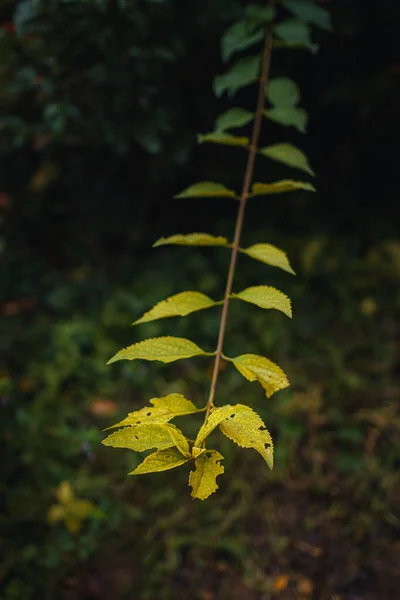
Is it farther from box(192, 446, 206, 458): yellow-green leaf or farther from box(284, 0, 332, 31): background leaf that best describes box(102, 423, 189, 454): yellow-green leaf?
box(284, 0, 332, 31): background leaf

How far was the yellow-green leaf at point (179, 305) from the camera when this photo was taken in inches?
37.6

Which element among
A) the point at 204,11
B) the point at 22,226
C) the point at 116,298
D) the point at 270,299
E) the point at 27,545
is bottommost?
the point at 27,545

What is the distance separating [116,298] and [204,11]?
132cm

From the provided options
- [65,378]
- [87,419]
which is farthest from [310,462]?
[65,378]

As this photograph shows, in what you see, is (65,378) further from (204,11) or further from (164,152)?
(204,11)

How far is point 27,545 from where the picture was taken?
5.46 feet

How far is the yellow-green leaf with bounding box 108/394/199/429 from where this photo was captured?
2.39 ft

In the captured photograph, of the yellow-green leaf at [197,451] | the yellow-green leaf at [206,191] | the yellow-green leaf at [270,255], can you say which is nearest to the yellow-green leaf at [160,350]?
the yellow-green leaf at [197,451]

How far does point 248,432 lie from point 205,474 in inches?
3.2

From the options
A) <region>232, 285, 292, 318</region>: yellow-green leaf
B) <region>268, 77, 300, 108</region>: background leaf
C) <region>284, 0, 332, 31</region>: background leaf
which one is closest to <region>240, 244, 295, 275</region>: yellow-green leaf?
<region>232, 285, 292, 318</region>: yellow-green leaf

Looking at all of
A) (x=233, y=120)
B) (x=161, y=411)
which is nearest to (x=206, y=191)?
(x=233, y=120)

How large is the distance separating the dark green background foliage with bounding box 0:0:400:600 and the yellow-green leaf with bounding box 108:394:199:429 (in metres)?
0.87

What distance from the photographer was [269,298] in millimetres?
919

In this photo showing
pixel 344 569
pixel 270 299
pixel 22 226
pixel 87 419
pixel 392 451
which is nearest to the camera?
pixel 270 299
